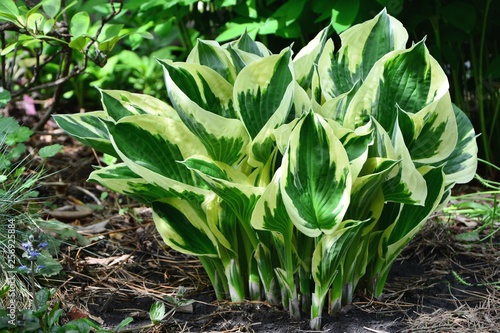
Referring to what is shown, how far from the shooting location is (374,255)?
1665 millimetres

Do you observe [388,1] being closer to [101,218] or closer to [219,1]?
[219,1]

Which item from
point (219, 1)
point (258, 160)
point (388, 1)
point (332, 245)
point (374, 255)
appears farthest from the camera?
point (219, 1)

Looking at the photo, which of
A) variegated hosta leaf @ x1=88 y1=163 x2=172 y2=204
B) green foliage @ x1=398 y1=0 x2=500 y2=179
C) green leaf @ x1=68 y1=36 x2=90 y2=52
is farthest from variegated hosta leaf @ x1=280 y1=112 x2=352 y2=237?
green foliage @ x1=398 y1=0 x2=500 y2=179

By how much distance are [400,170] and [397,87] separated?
0.20 m

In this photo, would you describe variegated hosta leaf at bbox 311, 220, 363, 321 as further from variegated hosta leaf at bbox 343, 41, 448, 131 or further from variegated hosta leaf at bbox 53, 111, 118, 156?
variegated hosta leaf at bbox 53, 111, 118, 156

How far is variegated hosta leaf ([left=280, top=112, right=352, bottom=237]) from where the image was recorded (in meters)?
1.35

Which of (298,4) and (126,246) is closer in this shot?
(126,246)

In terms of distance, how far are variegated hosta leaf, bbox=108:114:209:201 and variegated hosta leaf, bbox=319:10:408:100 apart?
36cm

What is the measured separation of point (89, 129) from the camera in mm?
1655

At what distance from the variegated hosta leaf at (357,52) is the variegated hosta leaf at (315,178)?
30cm

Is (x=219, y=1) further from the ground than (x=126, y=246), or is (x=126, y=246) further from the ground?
(x=219, y=1)

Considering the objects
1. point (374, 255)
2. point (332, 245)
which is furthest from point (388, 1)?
point (332, 245)

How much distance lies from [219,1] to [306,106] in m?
1.20

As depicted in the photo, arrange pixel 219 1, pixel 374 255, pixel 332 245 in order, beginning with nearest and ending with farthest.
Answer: pixel 332 245
pixel 374 255
pixel 219 1
